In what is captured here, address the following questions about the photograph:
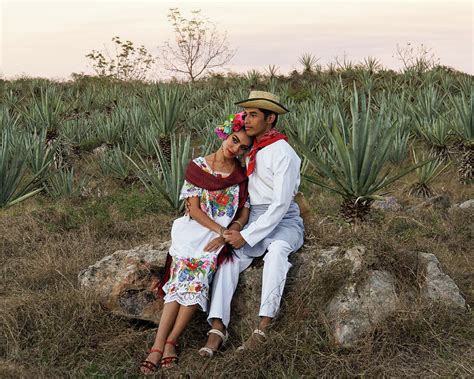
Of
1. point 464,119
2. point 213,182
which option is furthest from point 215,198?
point 464,119

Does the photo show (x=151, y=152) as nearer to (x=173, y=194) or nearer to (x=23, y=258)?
(x=173, y=194)

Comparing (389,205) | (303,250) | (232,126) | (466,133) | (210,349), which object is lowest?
(389,205)

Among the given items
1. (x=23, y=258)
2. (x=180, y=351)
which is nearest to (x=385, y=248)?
(x=180, y=351)

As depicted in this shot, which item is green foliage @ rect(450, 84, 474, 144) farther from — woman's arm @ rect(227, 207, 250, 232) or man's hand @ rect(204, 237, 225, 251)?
man's hand @ rect(204, 237, 225, 251)

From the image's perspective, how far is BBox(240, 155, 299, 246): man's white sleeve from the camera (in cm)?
427

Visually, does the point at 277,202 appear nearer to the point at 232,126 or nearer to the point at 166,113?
the point at 232,126

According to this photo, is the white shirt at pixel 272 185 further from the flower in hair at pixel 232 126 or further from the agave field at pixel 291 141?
the agave field at pixel 291 141

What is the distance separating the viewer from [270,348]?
12.9ft

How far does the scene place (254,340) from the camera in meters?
3.99

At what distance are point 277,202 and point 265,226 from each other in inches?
7.0

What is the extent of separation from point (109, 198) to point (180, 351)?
488 cm

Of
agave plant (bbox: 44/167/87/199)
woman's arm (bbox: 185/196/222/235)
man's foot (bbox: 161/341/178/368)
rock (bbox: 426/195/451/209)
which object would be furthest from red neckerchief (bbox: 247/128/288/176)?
agave plant (bbox: 44/167/87/199)

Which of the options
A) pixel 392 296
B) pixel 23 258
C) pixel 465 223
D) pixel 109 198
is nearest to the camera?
pixel 392 296

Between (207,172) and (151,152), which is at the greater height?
(207,172)
